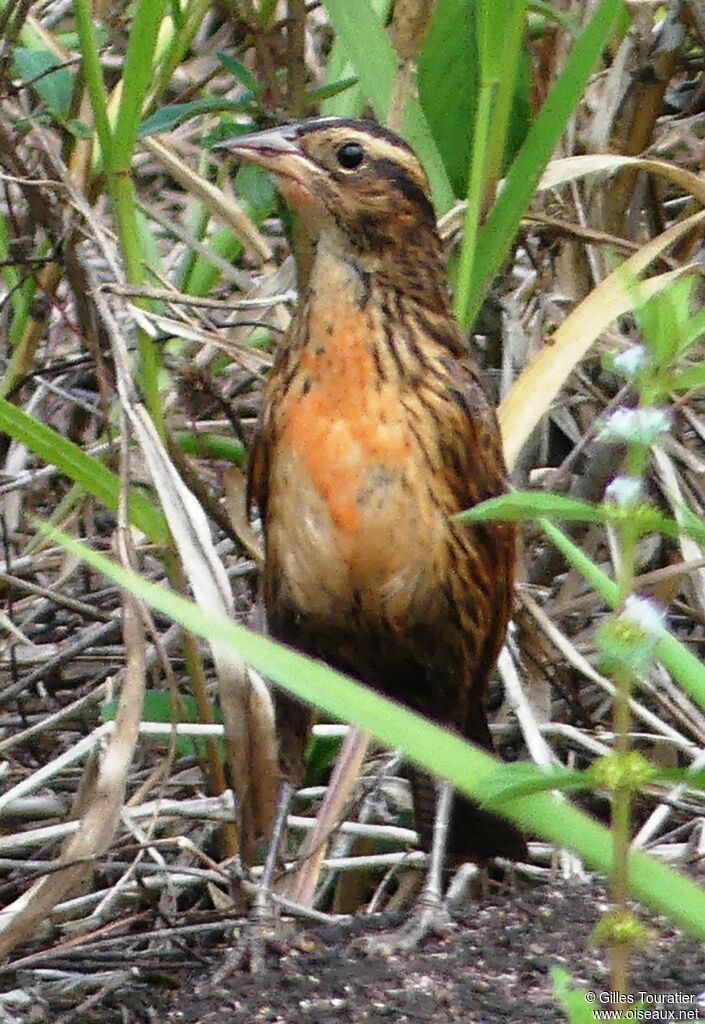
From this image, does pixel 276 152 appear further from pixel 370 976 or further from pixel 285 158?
pixel 370 976

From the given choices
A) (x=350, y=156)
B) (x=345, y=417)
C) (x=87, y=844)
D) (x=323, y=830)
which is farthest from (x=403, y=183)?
(x=87, y=844)

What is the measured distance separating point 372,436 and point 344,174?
443 mm

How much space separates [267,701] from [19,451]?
4.49ft

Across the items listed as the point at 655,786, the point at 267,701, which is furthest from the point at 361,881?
the point at 267,701

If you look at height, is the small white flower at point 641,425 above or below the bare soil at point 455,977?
above

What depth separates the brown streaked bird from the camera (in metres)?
2.94

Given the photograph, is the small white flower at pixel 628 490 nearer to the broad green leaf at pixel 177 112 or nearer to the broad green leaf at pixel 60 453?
the broad green leaf at pixel 60 453

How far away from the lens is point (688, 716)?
143 inches

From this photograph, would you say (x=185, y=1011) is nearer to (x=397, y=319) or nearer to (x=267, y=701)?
(x=267, y=701)

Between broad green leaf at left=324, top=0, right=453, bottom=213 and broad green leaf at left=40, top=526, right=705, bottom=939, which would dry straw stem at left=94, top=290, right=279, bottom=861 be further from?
broad green leaf at left=40, top=526, right=705, bottom=939

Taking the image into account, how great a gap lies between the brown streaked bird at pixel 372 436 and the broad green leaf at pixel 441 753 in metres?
1.39

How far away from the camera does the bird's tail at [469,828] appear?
336cm

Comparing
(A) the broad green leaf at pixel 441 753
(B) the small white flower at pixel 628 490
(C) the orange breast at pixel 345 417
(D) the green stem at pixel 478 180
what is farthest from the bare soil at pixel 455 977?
(D) the green stem at pixel 478 180

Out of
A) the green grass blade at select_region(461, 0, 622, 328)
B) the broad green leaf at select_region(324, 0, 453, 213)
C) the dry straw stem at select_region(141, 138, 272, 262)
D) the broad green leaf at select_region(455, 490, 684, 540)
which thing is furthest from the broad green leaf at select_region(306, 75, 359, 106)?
the broad green leaf at select_region(455, 490, 684, 540)
